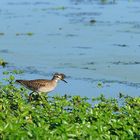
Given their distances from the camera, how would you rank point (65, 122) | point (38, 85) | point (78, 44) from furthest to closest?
point (78, 44)
point (38, 85)
point (65, 122)

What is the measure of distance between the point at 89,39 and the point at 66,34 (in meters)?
1.19

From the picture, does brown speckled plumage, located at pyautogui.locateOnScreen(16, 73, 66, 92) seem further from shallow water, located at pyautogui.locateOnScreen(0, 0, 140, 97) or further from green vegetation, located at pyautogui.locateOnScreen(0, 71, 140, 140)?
green vegetation, located at pyautogui.locateOnScreen(0, 71, 140, 140)

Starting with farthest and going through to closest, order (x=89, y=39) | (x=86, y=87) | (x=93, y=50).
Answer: (x=89, y=39)
(x=93, y=50)
(x=86, y=87)

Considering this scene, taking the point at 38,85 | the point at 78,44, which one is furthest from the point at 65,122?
the point at 78,44

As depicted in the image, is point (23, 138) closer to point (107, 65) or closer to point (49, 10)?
point (107, 65)

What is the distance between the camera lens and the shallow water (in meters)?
12.2

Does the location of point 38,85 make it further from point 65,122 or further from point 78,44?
point 78,44

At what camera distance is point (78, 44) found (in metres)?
16.2

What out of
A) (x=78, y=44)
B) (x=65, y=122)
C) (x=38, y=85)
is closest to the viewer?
(x=65, y=122)

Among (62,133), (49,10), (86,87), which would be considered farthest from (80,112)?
(49,10)

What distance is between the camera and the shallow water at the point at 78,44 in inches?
480

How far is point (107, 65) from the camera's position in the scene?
13586 mm

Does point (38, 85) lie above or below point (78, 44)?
above

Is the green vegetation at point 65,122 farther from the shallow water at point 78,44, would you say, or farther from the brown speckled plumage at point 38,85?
the shallow water at point 78,44
